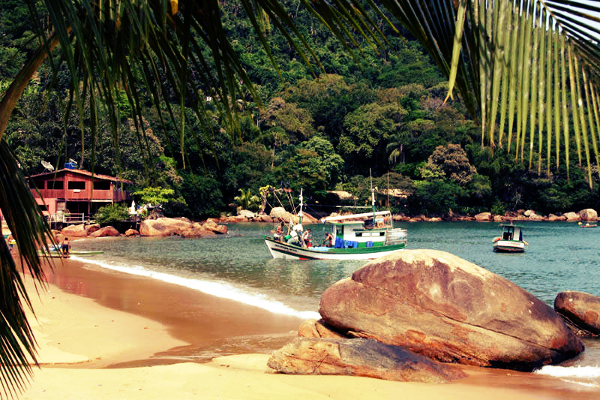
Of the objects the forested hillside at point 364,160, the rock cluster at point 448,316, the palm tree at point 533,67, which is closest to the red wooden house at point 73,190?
the forested hillside at point 364,160

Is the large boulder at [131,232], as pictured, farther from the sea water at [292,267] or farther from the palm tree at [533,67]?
the palm tree at [533,67]

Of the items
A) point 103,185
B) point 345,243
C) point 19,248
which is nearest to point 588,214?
point 345,243

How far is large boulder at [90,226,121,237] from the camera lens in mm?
43347

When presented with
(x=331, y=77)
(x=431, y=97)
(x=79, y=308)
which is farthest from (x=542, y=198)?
(x=79, y=308)

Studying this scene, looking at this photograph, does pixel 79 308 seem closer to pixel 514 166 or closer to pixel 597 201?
pixel 514 166

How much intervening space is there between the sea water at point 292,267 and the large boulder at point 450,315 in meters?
0.62

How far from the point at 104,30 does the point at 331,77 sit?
8847cm

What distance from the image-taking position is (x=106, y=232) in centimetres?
4428

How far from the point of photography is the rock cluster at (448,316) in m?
9.71

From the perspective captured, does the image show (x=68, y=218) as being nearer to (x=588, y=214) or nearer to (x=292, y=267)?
(x=292, y=267)

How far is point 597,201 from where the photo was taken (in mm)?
72062

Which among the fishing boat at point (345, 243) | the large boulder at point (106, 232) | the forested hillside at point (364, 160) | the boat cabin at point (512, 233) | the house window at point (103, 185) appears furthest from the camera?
the forested hillside at point (364, 160)

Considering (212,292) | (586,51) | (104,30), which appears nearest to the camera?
(586,51)

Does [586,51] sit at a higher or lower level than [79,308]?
higher
